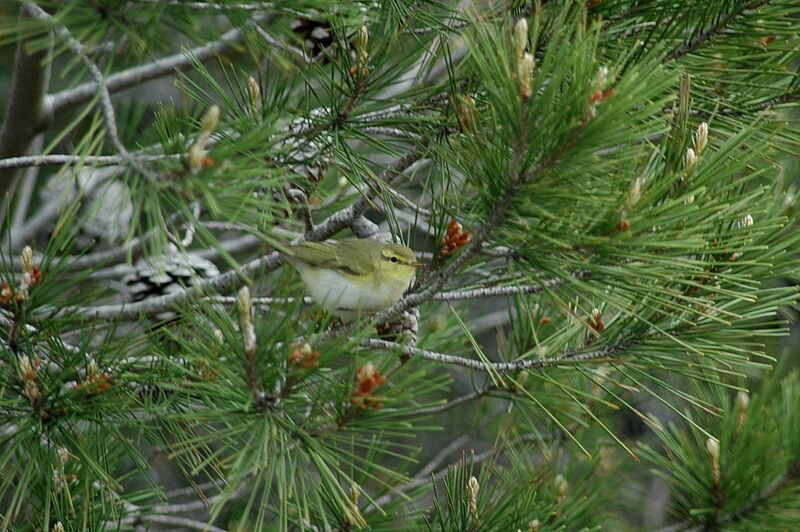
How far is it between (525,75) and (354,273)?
89 centimetres

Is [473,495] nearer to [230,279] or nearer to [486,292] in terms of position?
[486,292]

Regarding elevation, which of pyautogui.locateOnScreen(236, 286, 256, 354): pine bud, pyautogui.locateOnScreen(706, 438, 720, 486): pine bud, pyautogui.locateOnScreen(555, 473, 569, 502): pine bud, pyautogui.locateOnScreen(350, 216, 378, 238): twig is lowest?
pyautogui.locateOnScreen(555, 473, 569, 502): pine bud

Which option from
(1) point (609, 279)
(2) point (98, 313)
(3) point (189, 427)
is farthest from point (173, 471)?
(1) point (609, 279)

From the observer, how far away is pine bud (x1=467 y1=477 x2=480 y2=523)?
5.16 feet

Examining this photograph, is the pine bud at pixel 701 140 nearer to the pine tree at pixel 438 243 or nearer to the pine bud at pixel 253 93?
the pine tree at pixel 438 243

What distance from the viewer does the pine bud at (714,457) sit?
1609 mm

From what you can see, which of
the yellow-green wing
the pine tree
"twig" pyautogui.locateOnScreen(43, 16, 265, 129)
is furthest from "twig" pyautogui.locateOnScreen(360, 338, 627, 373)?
"twig" pyautogui.locateOnScreen(43, 16, 265, 129)

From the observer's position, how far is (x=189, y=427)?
64.9 inches

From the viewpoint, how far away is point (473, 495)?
1578 mm

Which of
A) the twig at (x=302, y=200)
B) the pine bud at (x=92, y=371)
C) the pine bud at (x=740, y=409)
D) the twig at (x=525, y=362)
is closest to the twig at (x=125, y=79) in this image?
the twig at (x=302, y=200)

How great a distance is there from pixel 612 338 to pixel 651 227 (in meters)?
0.33

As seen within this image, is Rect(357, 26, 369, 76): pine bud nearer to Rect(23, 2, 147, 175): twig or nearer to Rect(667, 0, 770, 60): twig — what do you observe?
Rect(23, 2, 147, 175): twig

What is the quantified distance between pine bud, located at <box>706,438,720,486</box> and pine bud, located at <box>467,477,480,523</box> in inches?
16.1

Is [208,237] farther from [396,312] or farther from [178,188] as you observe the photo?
[396,312]
